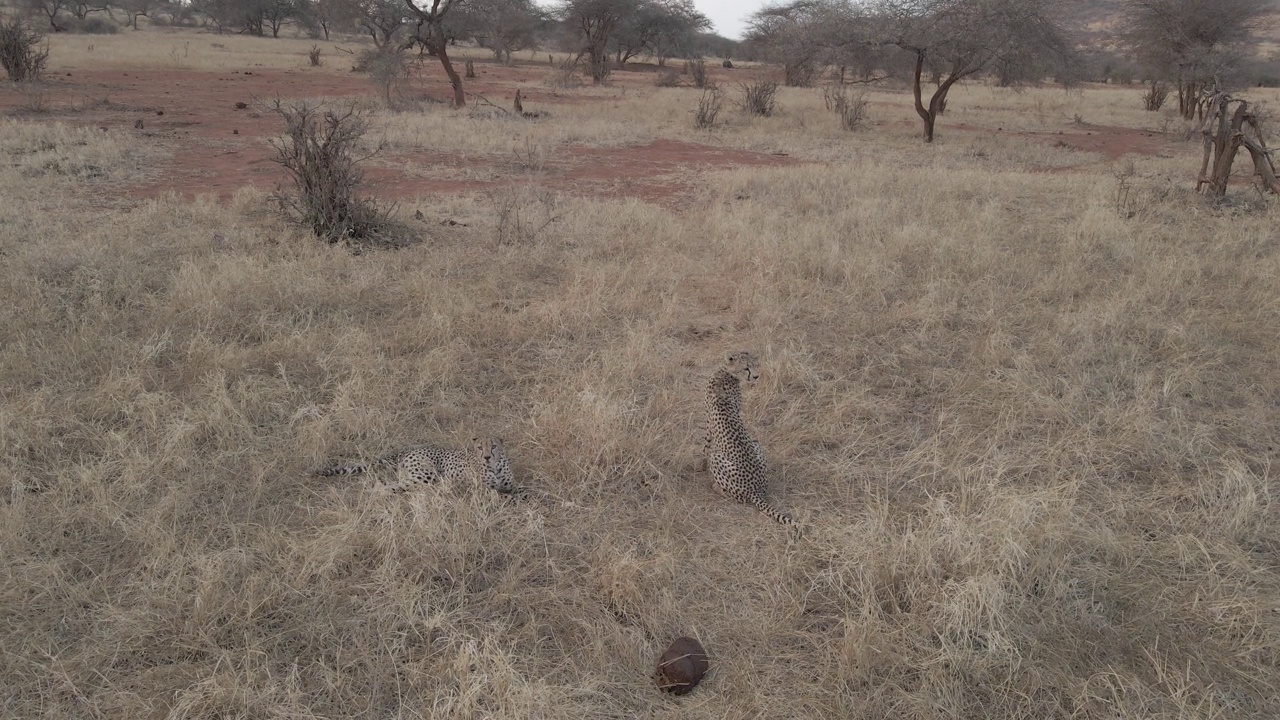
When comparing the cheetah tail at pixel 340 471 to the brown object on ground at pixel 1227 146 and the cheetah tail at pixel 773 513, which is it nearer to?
the cheetah tail at pixel 773 513

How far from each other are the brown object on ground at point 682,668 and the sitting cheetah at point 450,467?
3.86 feet

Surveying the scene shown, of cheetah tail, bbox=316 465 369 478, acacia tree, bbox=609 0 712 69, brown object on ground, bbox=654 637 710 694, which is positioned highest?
acacia tree, bbox=609 0 712 69

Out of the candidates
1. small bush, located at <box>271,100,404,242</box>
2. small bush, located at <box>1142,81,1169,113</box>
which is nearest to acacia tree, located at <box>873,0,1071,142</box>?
small bush, located at <box>1142,81,1169,113</box>

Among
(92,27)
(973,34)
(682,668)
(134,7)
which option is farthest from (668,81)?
(134,7)

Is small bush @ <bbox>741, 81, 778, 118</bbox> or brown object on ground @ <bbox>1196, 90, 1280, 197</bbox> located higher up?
small bush @ <bbox>741, 81, 778, 118</bbox>

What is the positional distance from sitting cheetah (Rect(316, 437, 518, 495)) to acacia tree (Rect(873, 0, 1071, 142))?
48.9 feet

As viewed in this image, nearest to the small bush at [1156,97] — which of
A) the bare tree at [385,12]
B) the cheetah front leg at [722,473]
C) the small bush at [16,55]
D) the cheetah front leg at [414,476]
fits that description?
the bare tree at [385,12]

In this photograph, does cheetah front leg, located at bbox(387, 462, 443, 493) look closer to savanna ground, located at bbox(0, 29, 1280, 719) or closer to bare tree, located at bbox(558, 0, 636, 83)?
savanna ground, located at bbox(0, 29, 1280, 719)

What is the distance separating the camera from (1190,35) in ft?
65.7

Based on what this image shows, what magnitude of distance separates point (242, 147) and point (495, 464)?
1119 cm

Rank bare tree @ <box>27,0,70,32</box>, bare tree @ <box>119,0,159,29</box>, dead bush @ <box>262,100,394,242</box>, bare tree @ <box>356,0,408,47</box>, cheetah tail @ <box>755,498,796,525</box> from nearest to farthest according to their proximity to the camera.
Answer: cheetah tail @ <box>755,498,796,525</box>, dead bush @ <box>262,100,394,242</box>, bare tree @ <box>356,0,408,47</box>, bare tree @ <box>27,0,70,32</box>, bare tree @ <box>119,0,159,29</box>

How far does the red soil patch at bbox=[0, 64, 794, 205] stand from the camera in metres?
9.93

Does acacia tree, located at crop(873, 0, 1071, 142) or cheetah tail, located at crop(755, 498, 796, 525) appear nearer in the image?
cheetah tail, located at crop(755, 498, 796, 525)

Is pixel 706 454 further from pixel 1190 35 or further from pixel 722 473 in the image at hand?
pixel 1190 35
